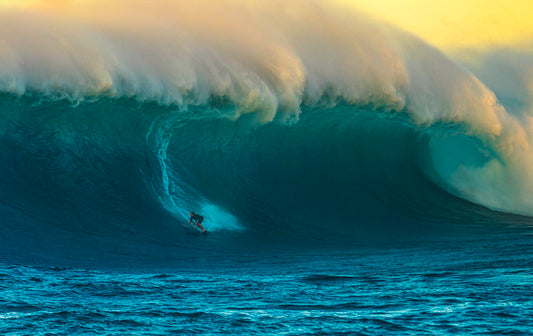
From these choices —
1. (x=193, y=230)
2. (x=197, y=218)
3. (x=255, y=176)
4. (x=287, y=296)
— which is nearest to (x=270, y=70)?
(x=255, y=176)

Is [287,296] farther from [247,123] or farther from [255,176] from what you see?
[247,123]

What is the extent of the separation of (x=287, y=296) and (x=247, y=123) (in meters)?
6.76

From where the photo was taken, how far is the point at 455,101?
1463 cm

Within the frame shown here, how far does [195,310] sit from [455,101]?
957cm

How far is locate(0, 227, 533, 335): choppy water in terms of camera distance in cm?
590

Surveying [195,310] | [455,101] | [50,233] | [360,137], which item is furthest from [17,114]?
[455,101]

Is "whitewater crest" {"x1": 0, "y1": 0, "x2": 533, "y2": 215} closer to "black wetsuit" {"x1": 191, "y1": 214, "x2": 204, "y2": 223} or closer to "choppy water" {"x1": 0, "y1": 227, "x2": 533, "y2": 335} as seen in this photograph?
"black wetsuit" {"x1": 191, "y1": 214, "x2": 204, "y2": 223}

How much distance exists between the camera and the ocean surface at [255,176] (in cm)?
667

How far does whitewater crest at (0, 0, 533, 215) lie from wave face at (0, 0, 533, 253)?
0.09ft

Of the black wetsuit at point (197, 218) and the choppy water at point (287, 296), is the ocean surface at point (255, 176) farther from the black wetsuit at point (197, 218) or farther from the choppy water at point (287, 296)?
the black wetsuit at point (197, 218)

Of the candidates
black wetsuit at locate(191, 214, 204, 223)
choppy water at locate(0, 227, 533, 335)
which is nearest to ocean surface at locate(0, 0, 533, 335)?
choppy water at locate(0, 227, 533, 335)

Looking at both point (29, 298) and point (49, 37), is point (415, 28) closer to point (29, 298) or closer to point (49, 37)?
point (49, 37)

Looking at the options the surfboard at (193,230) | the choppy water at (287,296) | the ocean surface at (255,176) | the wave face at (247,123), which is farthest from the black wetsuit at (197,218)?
the choppy water at (287,296)

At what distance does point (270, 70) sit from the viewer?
14.2m
